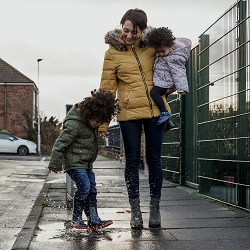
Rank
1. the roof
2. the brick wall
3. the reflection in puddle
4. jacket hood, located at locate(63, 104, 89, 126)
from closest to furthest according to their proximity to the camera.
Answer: the reflection in puddle < jacket hood, located at locate(63, 104, 89, 126) < the brick wall < the roof

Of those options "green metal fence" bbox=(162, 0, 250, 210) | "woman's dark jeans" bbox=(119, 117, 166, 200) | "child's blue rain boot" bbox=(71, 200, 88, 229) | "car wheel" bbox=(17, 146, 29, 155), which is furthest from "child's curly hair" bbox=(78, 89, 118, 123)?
"car wheel" bbox=(17, 146, 29, 155)

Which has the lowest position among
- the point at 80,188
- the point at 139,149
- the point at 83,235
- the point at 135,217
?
the point at 83,235

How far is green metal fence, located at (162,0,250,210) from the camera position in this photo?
6.93 meters

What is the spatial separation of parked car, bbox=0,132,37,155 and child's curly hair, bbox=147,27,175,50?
31.5m

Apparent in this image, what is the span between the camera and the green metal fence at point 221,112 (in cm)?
693

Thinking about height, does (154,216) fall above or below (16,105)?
below

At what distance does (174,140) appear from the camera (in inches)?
439

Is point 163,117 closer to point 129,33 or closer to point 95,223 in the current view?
point 129,33

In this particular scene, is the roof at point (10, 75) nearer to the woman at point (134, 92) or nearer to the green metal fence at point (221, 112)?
the green metal fence at point (221, 112)

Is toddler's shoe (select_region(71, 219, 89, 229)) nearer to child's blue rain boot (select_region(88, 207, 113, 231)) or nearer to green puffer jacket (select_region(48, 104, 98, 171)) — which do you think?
child's blue rain boot (select_region(88, 207, 113, 231))

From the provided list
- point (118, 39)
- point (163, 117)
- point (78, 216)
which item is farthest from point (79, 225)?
point (118, 39)

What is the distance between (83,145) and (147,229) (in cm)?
95

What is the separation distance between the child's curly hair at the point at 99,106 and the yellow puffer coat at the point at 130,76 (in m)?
0.24

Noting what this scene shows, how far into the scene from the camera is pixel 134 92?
5.74m
